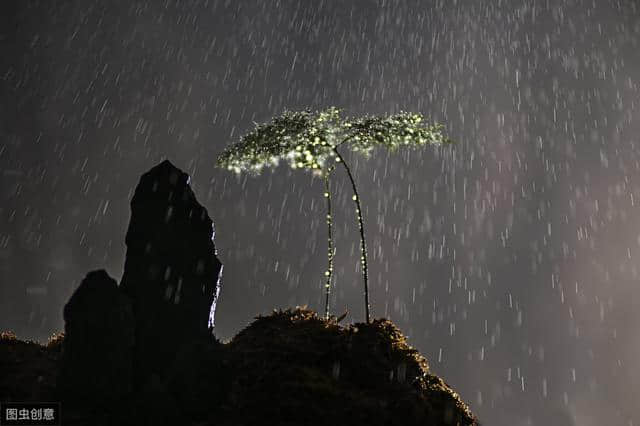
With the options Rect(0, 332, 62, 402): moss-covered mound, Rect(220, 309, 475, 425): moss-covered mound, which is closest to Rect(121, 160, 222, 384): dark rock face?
Rect(220, 309, 475, 425): moss-covered mound

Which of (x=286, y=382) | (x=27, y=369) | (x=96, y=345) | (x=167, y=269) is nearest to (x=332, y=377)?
(x=286, y=382)

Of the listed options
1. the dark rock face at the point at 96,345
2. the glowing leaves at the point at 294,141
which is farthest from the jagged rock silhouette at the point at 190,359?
the glowing leaves at the point at 294,141

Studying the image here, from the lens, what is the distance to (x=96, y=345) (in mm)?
7812

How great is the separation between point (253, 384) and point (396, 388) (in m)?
2.44

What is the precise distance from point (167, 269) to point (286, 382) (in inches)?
117

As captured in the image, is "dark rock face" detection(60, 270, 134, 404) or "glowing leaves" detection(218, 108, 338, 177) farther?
"glowing leaves" detection(218, 108, 338, 177)

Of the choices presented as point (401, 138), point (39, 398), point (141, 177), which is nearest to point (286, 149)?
point (401, 138)

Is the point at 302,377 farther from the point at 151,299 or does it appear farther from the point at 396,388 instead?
the point at 151,299

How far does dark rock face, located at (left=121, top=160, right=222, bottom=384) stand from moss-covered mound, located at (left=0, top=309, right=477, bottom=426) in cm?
68

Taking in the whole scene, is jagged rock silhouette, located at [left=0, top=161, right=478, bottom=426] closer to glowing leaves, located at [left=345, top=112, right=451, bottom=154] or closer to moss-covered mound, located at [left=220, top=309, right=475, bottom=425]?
moss-covered mound, located at [left=220, top=309, right=475, bottom=425]

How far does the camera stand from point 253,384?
8305 millimetres

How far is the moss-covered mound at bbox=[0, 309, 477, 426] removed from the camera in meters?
7.45

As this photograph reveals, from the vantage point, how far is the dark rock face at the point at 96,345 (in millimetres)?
7773

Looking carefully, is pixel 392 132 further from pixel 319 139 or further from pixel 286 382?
pixel 286 382
